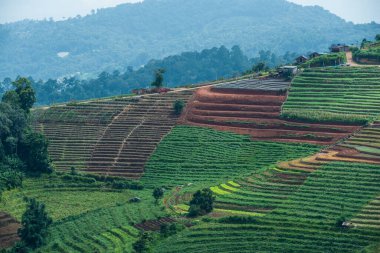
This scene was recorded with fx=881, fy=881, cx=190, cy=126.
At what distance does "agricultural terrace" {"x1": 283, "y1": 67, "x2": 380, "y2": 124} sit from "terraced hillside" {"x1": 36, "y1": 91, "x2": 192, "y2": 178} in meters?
12.9

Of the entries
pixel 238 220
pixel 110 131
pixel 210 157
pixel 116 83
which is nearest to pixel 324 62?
pixel 210 157

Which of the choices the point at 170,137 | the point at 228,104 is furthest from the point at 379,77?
the point at 170,137

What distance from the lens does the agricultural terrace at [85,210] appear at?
66.4 metres

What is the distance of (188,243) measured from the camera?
63500 millimetres

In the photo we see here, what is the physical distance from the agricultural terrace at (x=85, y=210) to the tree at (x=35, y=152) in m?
1.65

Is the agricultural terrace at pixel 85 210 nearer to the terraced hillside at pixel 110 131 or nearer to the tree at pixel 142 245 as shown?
the tree at pixel 142 245

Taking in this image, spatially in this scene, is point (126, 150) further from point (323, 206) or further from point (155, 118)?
point (323, 206)

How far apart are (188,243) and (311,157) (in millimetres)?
20099

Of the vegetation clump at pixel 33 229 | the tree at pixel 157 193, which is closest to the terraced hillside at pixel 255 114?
the tree at pixel 157 193

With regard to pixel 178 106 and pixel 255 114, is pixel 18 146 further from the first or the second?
pixel 255 114

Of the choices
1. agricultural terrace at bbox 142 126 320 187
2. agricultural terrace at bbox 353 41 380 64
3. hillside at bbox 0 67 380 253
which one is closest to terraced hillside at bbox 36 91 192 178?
hillside at bbox 0 67 380 253

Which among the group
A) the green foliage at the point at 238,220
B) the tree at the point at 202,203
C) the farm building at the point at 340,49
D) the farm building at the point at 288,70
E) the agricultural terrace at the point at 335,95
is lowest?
the green foliage at the point at 238,220

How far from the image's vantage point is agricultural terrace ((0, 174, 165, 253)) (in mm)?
66438

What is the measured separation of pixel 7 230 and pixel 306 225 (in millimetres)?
23860
